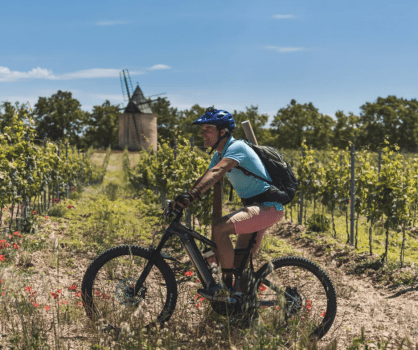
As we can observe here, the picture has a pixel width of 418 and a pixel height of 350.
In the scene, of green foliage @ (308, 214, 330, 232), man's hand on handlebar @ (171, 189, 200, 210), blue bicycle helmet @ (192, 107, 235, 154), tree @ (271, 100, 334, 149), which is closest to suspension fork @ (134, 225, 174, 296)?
man's hand on handlebar @ (171, 189, 200, 210)

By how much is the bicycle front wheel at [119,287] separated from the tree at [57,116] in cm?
5460

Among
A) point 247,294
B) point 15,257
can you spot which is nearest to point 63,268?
point 15,257

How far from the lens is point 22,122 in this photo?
25.4ft

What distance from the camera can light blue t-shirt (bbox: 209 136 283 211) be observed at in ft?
10.9

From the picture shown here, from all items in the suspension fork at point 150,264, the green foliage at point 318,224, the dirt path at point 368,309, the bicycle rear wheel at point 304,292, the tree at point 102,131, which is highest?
the tree at point 102,131

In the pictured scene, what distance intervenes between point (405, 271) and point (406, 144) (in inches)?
2401

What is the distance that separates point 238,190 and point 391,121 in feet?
214

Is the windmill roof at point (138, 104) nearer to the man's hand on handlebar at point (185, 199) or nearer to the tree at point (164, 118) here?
the tree at point (164, 118)

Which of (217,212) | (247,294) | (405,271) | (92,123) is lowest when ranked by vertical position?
(405,271)

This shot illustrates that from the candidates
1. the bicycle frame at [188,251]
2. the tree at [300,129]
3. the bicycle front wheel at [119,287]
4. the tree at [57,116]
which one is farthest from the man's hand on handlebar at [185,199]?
the tree at [300,129]

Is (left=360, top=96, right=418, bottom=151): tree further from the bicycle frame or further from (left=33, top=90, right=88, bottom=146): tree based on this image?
the bicycle frame

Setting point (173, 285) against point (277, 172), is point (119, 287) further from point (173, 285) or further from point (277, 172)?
point (277, 172)

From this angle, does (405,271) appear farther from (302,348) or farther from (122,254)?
(122,254)

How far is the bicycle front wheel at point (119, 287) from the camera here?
3393 millimetres
